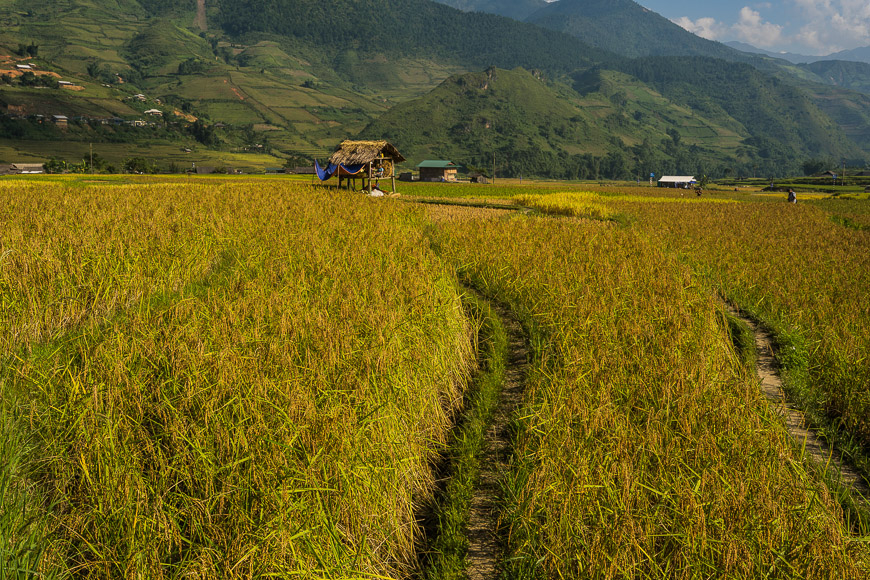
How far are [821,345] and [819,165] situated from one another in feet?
663

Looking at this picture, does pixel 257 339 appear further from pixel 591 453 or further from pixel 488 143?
pixel 488 143

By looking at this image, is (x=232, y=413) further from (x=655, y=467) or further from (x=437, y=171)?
(x=437, y=171)

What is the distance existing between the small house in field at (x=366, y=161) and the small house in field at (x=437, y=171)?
57.7 m

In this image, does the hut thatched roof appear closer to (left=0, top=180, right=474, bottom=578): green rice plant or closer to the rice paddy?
the rice paddy

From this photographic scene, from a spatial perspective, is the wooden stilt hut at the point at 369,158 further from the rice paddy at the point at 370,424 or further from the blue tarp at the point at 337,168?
the rice paddy at the point at 370,424

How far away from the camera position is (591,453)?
347cm

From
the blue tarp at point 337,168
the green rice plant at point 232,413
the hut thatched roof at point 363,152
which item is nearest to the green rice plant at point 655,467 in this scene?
the green rice plant at point 232,413

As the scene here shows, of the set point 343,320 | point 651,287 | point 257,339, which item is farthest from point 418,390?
point 651,287

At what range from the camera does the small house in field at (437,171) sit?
85938mm

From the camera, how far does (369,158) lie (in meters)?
26.7

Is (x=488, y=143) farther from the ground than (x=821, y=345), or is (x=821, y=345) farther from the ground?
(x=488, y=143)

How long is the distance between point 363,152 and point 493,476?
25.8 m

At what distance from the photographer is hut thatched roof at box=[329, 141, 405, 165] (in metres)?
26.9

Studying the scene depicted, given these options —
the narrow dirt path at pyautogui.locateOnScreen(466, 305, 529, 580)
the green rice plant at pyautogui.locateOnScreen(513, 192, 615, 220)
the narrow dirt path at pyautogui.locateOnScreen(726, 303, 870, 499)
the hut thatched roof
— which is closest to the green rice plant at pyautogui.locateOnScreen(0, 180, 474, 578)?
the narrow dirt path at pyautogui.locateOnScreen(466, 305, 529, 580)
